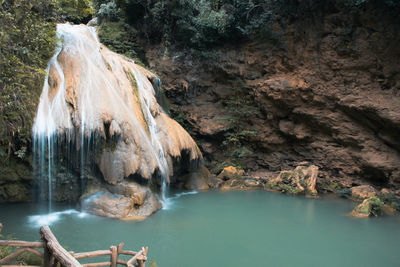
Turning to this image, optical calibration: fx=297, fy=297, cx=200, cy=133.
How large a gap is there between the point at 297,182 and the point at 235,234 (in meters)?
5.23

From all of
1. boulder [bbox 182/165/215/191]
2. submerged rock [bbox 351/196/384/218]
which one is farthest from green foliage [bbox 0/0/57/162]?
submerged rock [bbox 351/196/384/218]

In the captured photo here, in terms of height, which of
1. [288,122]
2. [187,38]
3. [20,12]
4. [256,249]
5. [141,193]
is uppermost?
[187,38]

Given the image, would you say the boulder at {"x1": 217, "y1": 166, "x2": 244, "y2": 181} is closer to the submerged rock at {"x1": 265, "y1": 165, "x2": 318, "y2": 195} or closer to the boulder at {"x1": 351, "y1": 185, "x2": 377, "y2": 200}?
the submerged rock at {"x1": 265, "y1": 165, "x2": 318, "y2": 195}

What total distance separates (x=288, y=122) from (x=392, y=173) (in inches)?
180

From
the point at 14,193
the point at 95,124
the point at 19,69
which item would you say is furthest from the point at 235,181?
the point at 19,69

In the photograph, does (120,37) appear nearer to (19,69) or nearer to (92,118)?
(92,118)

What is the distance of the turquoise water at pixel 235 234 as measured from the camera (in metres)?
6.13

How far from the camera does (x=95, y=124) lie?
8.09 m

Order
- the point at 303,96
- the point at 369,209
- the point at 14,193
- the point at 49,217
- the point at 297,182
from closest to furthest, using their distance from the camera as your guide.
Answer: the point at 49,217
the point at 14,193
the point at 369,209
the point at 297,182
the point at 303,96

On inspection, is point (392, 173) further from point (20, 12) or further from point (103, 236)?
point (20, 12)

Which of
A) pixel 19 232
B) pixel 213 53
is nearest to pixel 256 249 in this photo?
pixel 19 232

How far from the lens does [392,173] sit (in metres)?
11.4

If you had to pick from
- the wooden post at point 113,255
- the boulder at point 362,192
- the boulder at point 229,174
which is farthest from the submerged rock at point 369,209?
the wooden post at point 113,255

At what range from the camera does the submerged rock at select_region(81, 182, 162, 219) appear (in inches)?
306
